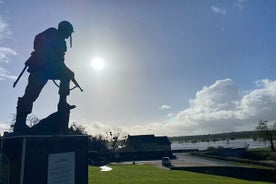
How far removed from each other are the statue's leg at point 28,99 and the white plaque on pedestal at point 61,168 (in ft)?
4.56

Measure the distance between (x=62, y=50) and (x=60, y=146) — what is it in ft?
10.2

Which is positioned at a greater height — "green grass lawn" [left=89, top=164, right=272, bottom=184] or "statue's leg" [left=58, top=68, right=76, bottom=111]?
"statue's leg" [left=58, top=68, right=76, bottom=111]

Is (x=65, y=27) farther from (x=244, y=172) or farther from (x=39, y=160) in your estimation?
(x=244, y=172)

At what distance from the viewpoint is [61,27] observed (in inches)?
365

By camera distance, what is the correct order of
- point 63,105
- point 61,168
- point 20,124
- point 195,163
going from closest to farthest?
point 61,168, point 20,124, point 63,105, point 195,163

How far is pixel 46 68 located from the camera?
348 inches

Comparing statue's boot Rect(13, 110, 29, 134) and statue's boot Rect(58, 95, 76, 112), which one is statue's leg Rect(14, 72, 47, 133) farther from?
statue's boot Rect(58, 95, 76, 112)

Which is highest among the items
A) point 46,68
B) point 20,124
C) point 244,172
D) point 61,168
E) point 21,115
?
point 46,68

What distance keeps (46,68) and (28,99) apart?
110cm

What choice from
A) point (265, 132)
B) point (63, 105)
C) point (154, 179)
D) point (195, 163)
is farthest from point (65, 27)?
point (265, 132)

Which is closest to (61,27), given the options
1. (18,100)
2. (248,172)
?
(18,100)

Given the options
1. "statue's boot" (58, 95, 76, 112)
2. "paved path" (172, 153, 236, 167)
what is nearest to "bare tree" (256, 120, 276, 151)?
"paved path" (172, 153, 236, 167)

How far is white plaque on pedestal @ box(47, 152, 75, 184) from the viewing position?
755 cm

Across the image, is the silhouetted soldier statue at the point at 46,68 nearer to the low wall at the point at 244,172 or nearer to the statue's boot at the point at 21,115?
the statue's boot at the point at 21,115
